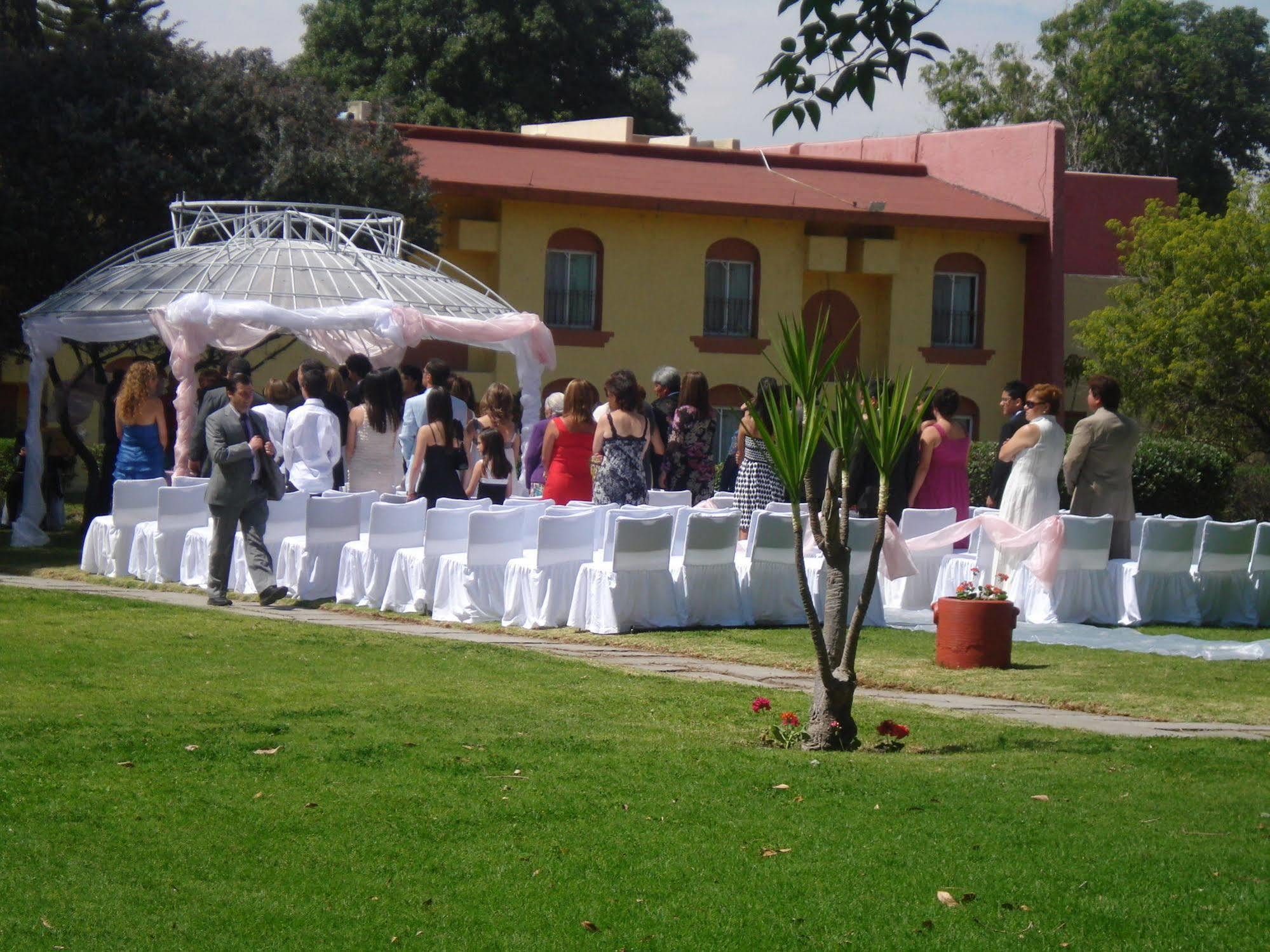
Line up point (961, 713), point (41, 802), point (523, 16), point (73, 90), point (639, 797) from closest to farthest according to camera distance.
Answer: point (41, 802) < point (639, 797) < point (961, 713) < point (73, 90) < point (523, 16)

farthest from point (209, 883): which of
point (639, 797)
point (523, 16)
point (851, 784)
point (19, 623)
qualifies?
point (523, 16)

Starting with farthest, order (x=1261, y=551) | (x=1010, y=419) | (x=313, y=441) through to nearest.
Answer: (x=1010, y=419), (x=313, y=441), (x=1261, y=551)

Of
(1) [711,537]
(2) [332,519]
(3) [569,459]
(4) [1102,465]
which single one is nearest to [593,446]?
(3) [569,459]

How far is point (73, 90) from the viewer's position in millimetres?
20844

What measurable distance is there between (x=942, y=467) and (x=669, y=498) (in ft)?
7.97

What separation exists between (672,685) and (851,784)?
281cm

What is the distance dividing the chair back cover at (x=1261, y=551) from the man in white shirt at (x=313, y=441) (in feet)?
25.9

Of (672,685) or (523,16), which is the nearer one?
(672,685)

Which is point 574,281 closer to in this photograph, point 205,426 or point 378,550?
point 205,426

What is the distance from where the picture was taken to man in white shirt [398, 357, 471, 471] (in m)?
14.6

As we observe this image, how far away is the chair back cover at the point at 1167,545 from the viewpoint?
13.3m

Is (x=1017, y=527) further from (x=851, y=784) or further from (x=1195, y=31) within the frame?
(x=1195, y=31)

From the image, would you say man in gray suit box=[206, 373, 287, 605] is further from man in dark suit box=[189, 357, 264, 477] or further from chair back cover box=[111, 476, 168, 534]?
chair back cover box=[111, 476, 168, 534]

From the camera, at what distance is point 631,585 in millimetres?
12023
